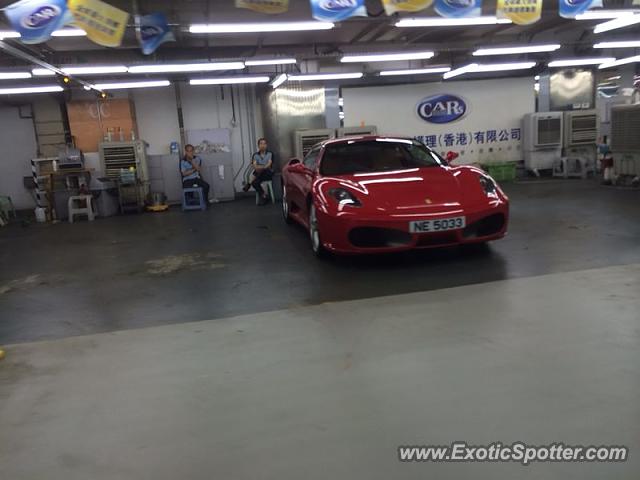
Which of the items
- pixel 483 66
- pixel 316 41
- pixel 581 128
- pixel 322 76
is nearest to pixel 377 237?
pixel 322 76

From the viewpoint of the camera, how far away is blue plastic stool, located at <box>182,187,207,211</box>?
10086mm

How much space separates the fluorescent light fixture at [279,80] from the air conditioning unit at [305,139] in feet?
3.32

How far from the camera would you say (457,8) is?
5633mm

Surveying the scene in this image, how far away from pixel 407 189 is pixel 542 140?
8.87 meters

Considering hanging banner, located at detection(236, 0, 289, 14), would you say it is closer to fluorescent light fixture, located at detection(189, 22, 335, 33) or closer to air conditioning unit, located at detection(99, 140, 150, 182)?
fluorescent light fixture, located at detection(189, 22, 335, 33)

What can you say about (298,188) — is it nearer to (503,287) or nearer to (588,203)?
(503,287)

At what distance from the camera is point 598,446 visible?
1.81 meters

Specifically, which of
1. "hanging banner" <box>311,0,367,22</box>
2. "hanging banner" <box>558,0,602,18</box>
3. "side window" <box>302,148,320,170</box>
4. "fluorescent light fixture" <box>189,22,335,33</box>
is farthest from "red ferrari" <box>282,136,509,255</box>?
"hanging banner" <box>558,0,602,18</box>

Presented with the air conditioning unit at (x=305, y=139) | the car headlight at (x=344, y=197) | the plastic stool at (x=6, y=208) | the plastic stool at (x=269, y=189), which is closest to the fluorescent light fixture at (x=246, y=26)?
the car headlight at (x=344, y=197)

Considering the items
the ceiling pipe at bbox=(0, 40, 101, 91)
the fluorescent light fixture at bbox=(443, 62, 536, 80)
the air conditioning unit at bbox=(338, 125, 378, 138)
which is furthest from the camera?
the air conditioning unit at bbox=(338, 125, 378, 138)

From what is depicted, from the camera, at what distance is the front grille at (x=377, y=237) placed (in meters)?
4.30

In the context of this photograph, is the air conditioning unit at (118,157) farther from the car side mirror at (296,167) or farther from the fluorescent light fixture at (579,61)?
the fluorescent light fixture at (579,61)

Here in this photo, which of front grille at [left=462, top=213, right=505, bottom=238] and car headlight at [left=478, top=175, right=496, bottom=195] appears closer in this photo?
front grille at [left=462, top=213, right=505, bottom=238]

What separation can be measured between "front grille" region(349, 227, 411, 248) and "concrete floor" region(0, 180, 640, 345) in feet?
0.75
